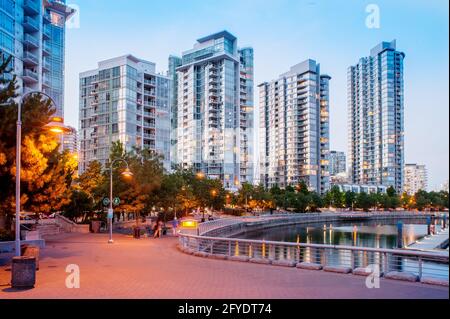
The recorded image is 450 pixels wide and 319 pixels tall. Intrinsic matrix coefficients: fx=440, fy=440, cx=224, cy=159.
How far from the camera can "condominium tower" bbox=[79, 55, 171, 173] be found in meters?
97.9

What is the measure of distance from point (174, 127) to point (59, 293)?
498 feet

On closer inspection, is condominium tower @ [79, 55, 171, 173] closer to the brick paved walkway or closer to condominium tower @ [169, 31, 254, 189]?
condominium tower @ [169, 31, 254, 189]

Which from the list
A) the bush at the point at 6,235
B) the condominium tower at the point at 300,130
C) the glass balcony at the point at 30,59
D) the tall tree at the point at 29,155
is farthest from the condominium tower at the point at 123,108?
the condominium tower at the point at 300,130

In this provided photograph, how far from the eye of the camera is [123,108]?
97.2m

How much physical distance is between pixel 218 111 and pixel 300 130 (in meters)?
45.4

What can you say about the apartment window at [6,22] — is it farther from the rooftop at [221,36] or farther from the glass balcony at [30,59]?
the rooftop at [221,36]

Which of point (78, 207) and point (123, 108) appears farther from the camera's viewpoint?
point (123, 108)

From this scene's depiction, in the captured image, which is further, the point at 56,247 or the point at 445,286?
the point at 56,247

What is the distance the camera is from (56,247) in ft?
83.6

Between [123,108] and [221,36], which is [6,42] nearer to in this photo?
[123,108]

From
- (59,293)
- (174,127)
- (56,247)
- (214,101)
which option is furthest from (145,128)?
(59,293)

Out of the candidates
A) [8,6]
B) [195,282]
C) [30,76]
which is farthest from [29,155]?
[30,76]

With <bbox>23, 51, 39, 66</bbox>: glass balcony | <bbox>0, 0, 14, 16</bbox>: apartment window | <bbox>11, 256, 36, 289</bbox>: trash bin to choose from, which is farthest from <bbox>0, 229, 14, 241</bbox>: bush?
<bbox>23, 51, 39, 66</bbox>: glass balcony
